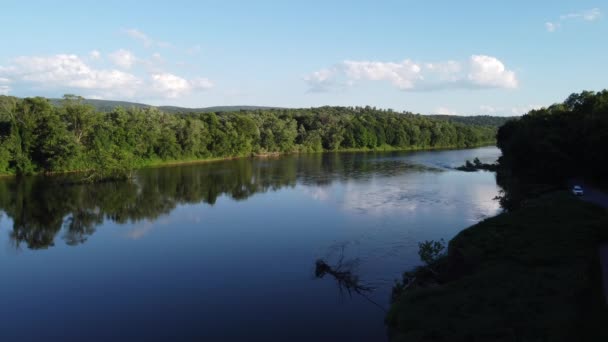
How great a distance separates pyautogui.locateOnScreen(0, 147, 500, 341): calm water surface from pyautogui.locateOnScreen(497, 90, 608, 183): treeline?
576cm

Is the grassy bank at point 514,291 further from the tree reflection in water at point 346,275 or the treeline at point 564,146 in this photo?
the treeline at point 564,146

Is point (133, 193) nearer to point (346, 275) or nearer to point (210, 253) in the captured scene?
point (210, 253)

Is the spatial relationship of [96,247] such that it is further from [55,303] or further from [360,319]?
[360,319]

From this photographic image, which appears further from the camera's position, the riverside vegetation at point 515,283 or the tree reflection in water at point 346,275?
the tree reflection in water at point 346,275

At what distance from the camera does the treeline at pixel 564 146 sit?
39875 mm

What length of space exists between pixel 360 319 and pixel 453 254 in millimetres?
5991

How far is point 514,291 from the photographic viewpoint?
47.9ft

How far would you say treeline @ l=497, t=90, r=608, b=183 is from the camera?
39.9 metres

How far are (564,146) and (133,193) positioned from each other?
42366 mm

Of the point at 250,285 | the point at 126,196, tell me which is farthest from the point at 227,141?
the point at 250,285

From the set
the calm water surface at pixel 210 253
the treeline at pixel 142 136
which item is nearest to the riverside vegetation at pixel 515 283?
the calm water surface at pixel 210 253

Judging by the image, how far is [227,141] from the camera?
3467 inches

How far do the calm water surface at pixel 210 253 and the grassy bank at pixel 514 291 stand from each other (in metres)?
1.99

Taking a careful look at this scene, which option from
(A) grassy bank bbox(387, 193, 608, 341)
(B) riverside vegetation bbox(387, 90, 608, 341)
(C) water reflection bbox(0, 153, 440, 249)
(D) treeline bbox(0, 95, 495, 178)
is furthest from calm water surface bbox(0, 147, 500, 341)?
(D) treeline bbox(0, 95, 495, 178)
